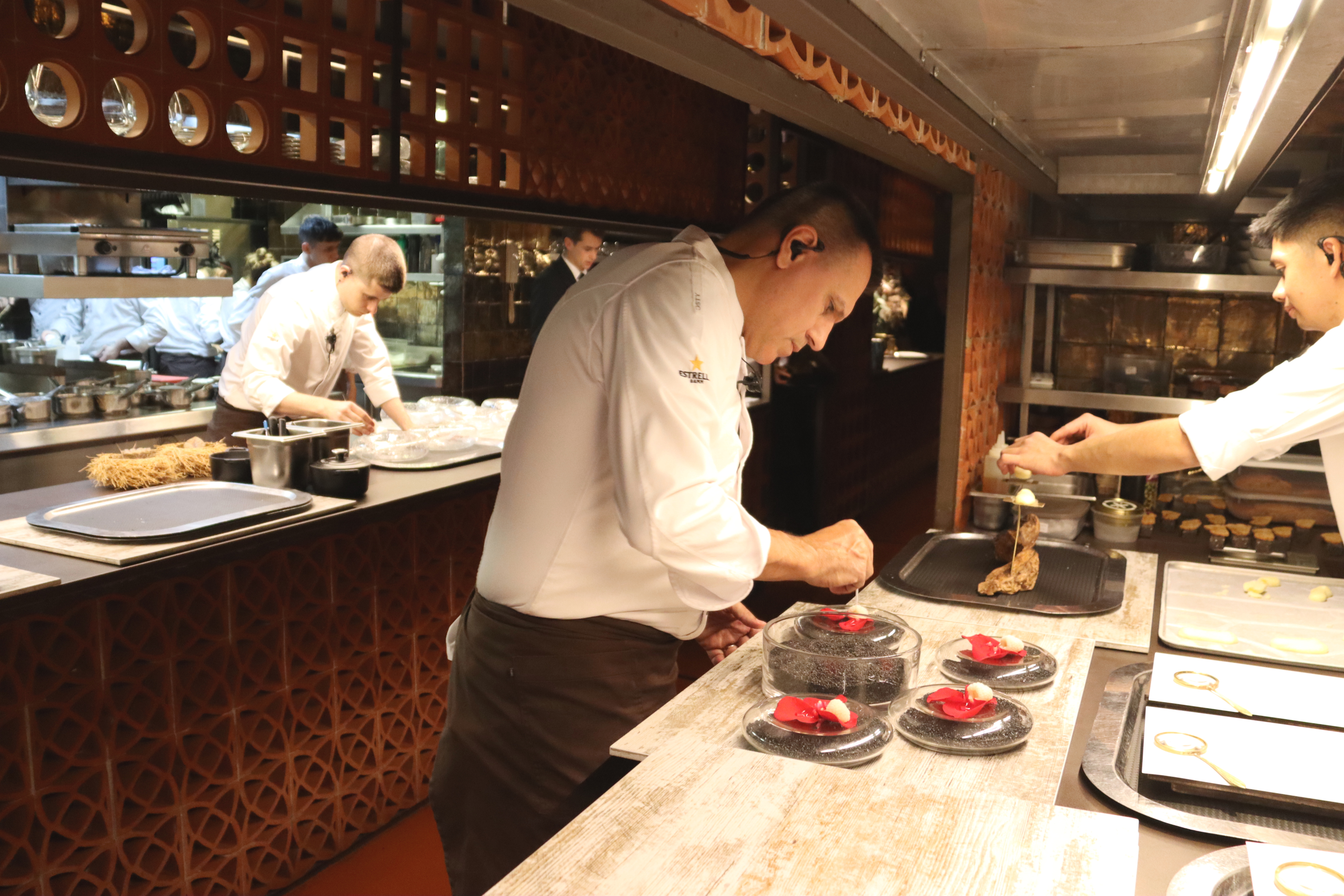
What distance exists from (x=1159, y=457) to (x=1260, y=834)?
1246mm

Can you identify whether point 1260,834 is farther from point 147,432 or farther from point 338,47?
point 147,432

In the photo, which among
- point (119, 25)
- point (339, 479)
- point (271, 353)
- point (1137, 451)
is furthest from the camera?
point (119, 25)

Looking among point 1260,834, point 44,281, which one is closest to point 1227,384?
point 1260,834

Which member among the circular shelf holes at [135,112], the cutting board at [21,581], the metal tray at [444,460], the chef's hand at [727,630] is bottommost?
the chef's hand at [727,630]

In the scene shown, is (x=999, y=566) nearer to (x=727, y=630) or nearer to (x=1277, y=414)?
(x=1277, y=414)

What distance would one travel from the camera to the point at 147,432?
508 cm

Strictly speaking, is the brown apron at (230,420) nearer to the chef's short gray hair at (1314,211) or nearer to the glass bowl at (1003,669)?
the glass bowl at (1003,669)

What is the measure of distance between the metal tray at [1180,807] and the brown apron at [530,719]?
Answer: 78 centimetres

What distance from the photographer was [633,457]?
5.68 ft

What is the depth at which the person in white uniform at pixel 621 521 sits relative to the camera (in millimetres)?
1752

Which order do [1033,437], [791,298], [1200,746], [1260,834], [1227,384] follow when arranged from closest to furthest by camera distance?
1. [1260,834]
2. [1200,746]
3. [791,298]
4. [1033,437]
5. [1227,384]

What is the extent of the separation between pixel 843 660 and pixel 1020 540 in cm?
114

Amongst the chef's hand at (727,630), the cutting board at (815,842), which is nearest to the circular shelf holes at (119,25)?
the chef's hand at (727,630)

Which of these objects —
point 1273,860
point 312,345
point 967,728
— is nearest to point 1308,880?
point 1273,860
